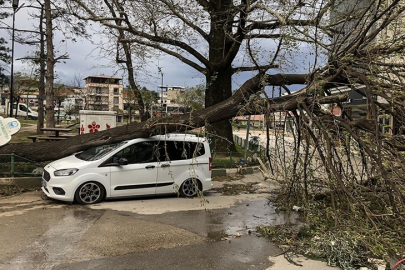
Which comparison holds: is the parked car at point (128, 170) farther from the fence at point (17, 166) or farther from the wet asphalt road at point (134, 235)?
the fence at point (17, 166)

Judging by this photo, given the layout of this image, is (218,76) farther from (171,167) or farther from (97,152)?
(97,152)

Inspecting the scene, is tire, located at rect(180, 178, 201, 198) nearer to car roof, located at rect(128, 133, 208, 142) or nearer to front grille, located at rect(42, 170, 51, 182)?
car roof, located at rect(128, 133, 208, 142)

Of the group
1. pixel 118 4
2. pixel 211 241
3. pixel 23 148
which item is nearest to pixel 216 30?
pixel 118 4

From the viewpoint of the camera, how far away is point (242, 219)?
7.18 meters

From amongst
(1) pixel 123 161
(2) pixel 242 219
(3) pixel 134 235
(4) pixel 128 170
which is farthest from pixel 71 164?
(2) pixel 242 219

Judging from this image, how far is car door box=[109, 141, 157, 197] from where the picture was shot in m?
8.04

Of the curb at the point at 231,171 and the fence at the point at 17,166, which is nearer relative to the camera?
the fence at the point at 17,166

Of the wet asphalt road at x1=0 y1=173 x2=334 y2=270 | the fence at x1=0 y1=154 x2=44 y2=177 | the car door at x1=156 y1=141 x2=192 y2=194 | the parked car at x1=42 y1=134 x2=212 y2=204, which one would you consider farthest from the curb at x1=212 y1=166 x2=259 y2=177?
the fence at x1=0 y1=154 x2=44 y2=177

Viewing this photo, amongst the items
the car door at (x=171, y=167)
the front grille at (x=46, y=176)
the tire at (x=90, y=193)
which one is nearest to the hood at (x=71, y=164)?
the front grille at (x=46, y=176)

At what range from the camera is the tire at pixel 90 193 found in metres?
7.67

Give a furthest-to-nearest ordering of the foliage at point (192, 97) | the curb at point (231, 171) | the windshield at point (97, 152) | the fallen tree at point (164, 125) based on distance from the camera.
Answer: the foliage at point (192, 97) < the curb at point (231, 171) < the fallen tree at point (164, 125) < the windshield at point (97, 152)

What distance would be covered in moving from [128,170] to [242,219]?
9.61ft

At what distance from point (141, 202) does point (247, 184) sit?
14.2 feet

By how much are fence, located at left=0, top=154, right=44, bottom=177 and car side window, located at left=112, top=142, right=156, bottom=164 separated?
2974mm
